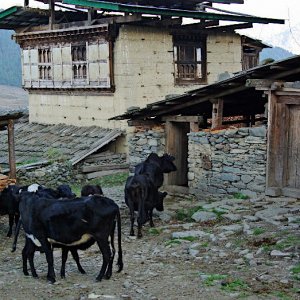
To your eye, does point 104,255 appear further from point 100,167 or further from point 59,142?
point 59,142

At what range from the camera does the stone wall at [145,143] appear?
16.8m

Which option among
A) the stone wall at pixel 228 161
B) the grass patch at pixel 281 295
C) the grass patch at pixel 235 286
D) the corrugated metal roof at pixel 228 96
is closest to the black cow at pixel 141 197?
the stone wall at pixel 228 161

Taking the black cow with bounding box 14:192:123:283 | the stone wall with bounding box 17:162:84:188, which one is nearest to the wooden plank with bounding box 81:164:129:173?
the stone wall with bounding box 17:162:84:188

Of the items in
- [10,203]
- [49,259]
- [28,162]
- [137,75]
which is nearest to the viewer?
[49,259]

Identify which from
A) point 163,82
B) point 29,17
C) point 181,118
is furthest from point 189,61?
point 181,118

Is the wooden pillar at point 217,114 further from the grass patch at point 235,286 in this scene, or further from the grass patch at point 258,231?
the grass patch at point 235,286

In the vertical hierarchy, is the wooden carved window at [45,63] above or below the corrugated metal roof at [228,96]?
above

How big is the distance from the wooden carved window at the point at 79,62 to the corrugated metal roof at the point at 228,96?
19.7 ft

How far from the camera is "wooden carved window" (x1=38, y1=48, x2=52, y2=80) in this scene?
78.6 ft

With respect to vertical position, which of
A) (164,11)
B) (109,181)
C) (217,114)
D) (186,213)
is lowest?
(109,181)

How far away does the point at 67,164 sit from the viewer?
67.3 ft

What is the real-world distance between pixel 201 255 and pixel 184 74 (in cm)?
1377

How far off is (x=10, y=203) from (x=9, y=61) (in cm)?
4179

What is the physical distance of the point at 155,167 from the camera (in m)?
14.3
